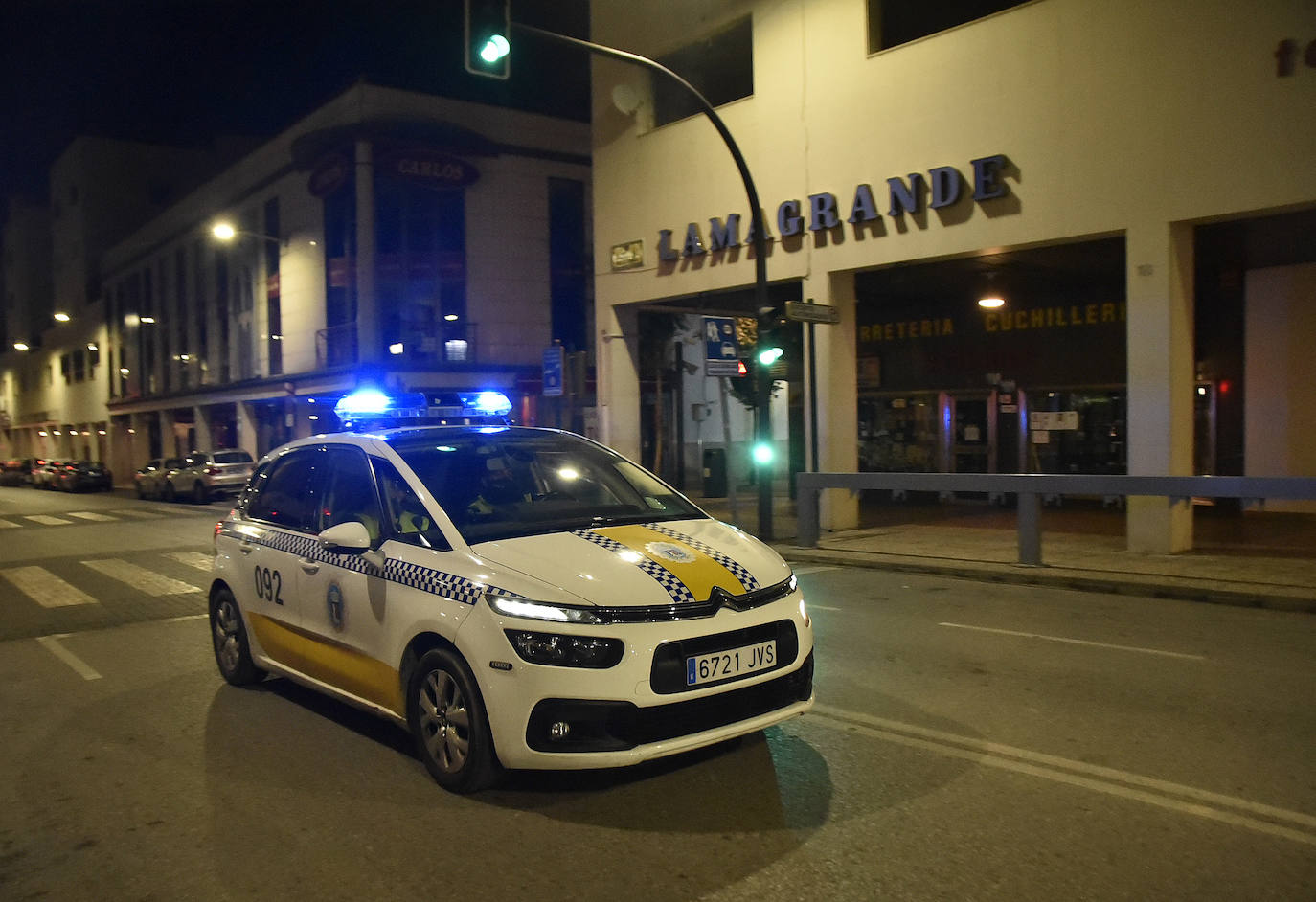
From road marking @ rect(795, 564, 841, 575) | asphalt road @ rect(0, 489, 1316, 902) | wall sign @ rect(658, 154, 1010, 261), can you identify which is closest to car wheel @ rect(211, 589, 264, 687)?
asphalt road @ rect(0, 489, 1316, 902)

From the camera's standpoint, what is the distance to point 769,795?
14.9ft

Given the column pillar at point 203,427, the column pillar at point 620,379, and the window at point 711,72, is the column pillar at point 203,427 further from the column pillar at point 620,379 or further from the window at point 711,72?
the window at point 711,72

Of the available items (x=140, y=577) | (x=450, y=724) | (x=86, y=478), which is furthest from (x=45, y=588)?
(x=86, y=478)

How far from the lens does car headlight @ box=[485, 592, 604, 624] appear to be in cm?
428

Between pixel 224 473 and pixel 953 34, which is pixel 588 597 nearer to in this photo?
pixel 953 34

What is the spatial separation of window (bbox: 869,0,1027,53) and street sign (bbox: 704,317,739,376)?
4921 mm

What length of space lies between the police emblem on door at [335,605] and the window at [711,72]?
14.6 m

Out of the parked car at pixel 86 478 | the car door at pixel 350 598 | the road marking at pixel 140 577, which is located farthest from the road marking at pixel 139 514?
Answer: the car door at pixel 350 598

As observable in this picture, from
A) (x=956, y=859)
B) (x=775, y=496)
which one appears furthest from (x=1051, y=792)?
(x=775, y=496)

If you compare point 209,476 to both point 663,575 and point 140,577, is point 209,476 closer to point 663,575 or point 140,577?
point 140,577

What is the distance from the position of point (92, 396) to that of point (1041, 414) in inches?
2318

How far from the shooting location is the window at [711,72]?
58.9ft

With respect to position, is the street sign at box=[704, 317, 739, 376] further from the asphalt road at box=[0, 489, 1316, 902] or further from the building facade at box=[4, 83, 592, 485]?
the building facade at box=[4, 83, 592, 485]

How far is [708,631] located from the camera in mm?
4406
